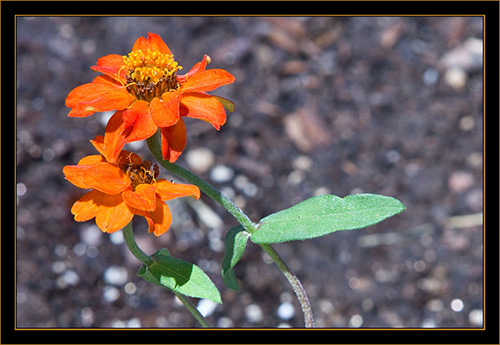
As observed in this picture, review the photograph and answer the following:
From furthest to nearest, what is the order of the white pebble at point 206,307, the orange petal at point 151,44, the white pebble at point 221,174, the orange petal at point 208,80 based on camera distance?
the white pebble at point 221,174
the white pebble at point 206,307
the orange petal at point 151,44
the orange petal at point 208,80

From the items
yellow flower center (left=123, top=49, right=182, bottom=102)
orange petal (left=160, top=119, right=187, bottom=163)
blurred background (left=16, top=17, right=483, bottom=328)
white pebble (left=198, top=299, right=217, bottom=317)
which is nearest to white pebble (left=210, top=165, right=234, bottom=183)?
blurred background (left=16, top=17, right=483, bottom=328)

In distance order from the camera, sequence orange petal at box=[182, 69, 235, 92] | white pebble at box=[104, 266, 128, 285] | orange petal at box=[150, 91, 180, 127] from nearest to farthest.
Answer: orange petal at box=[150, 91, 180, 127], orange petal at box=[182, 69, 235, 92], white pebble at box=[104, 266, 128, 285]

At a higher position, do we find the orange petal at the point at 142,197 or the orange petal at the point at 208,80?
the orange petal at the point at 208,80

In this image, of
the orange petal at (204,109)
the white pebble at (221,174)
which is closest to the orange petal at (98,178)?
the orange petal at (204,109)

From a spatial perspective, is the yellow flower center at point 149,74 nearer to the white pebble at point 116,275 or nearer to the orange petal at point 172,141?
the orange petal at point 172,141

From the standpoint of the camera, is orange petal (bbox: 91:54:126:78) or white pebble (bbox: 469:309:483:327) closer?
orange petal (bbox: 91:54:126:78)

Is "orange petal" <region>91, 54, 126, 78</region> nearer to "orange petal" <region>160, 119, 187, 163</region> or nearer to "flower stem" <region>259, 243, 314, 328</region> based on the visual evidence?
"orange petal" <region>160, 119, 187, 163</region>

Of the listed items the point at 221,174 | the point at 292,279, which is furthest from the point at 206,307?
the point at 292,279

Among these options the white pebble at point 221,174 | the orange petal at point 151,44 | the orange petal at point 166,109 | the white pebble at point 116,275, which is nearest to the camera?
the orange petal at point 166,109
